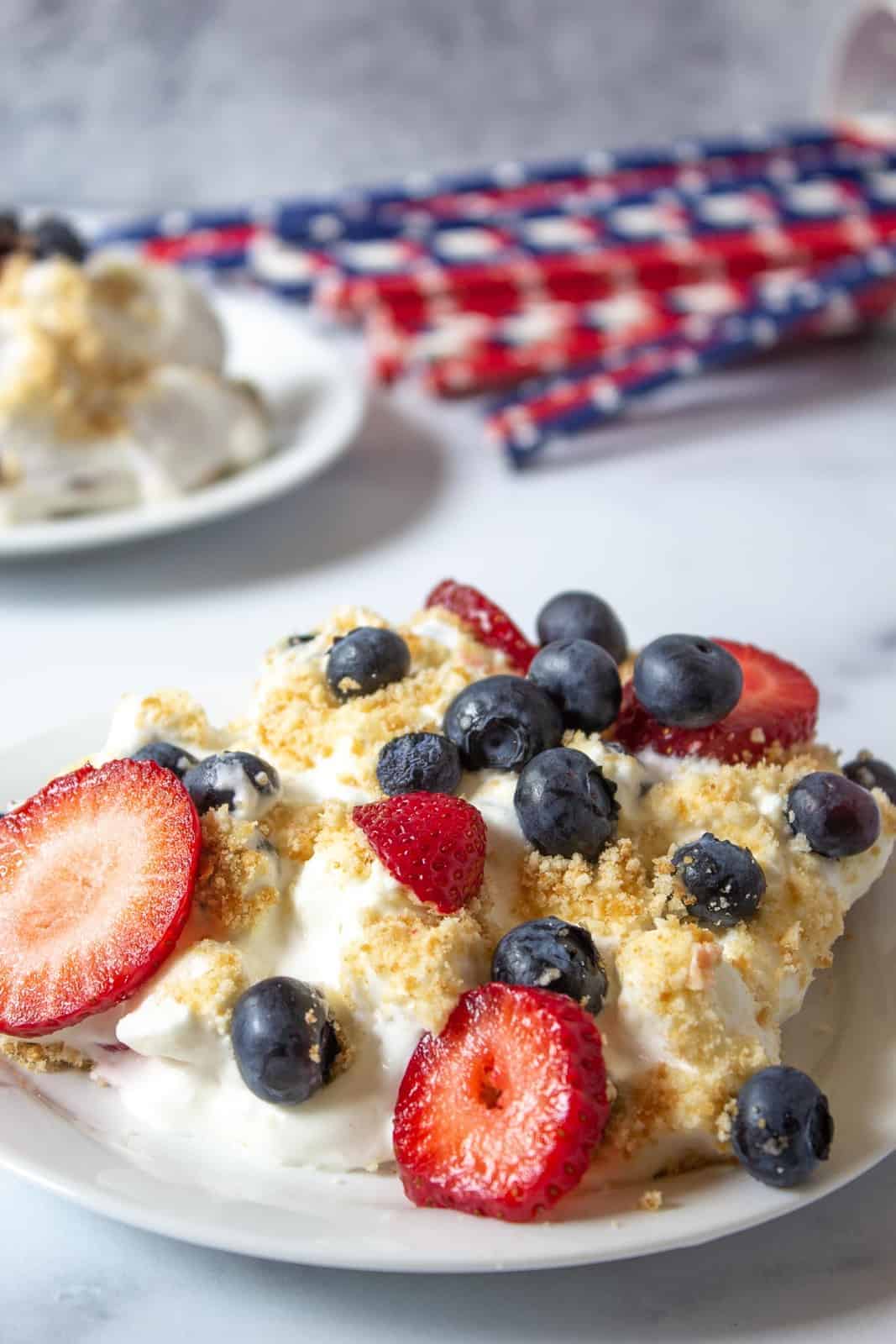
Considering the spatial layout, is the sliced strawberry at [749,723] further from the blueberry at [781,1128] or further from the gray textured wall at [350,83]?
the gray textured wall at [350,83]

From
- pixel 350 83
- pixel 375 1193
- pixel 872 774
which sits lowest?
pixel 375 1193

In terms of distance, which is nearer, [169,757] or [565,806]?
[565,806]

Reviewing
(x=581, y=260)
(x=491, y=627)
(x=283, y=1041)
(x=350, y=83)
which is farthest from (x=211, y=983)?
(x=350, y=83)

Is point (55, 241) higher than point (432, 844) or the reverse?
higher

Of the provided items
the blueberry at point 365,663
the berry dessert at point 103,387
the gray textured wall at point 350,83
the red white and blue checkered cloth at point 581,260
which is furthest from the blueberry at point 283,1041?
the gray textured wall at point 350,83

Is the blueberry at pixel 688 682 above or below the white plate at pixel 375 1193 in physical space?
above

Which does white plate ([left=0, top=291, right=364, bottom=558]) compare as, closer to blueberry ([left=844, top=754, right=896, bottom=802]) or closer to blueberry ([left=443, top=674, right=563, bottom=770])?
blueberry ([left=443, top=674, right=563, bottom=770])

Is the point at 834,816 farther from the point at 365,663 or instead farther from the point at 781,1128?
the point at 365,663
